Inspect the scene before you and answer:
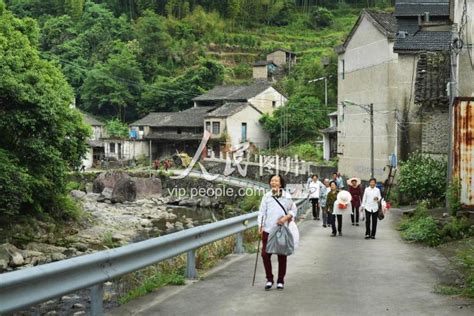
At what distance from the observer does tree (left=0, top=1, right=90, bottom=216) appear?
24.0 m

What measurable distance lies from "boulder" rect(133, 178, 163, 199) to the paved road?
39172 millimetres

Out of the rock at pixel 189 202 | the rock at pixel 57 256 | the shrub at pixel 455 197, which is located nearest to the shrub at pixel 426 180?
the shrub at pixel 455 197

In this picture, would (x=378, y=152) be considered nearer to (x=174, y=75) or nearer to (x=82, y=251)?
(x=82, y=251)

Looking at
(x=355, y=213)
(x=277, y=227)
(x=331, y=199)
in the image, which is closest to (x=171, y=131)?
(x=355, y=213)

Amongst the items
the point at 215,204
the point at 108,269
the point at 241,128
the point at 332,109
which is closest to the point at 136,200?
the point at 215,204

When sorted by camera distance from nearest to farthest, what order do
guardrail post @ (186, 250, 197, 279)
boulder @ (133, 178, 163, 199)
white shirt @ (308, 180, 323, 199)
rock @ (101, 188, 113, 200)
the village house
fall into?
guardrail post @ (186, 250, 197, 279) → white shirt @ (308, 180, 323, 199) → rock @ (101, 188, 113, 200) → boulder @ (133, 178, 163, 199) → the village house

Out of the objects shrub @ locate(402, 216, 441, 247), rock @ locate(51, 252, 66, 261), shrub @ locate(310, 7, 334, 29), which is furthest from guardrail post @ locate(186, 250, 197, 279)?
shrub @ locate(310, 7, 334, 29)

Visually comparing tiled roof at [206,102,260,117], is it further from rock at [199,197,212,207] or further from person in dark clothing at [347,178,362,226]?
person in dark clothing at [347,178,362,226]

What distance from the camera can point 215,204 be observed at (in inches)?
1842

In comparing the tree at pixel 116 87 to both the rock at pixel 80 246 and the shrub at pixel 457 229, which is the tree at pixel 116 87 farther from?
the shrub at pixel 457 229

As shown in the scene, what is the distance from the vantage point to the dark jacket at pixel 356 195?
17469 millimetres

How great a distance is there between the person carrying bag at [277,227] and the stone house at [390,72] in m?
21.8

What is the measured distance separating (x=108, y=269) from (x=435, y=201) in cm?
1726

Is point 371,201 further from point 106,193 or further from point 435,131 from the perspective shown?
point 106,193
